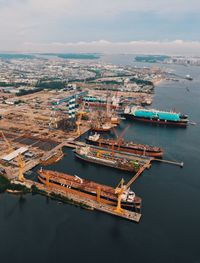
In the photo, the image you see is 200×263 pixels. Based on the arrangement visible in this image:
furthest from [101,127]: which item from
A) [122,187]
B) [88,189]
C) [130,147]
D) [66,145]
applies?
[122,187]

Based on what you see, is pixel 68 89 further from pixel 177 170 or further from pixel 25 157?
pixel 177 170

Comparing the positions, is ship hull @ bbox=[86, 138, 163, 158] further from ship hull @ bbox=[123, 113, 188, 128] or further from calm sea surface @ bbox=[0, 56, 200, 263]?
ship hull @ bbox=[123, 113, 188, 128]

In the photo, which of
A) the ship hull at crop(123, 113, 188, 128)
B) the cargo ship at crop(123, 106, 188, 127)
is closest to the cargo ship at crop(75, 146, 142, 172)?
the ship hull at crop(123, 113, 188, 128)

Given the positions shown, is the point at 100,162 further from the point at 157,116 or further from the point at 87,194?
the point at 157,116

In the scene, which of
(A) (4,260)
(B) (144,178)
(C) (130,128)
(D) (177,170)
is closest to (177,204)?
(B) (144,178)

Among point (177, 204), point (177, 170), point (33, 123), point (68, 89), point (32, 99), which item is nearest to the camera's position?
point (177, 204)

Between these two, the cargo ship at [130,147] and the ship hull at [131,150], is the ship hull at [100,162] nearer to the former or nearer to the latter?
the cargo ship at [130,147]
